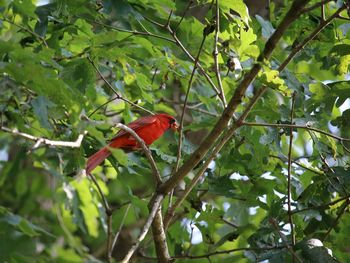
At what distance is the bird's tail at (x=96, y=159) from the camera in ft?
11.7

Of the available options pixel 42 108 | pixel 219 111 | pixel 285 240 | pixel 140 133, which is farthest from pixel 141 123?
pixel 42 108

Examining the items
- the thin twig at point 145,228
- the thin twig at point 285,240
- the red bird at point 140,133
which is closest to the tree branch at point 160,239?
the thin twig at point 145,228

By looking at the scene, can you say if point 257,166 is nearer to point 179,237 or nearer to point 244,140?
point 244,140

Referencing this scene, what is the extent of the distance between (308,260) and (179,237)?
137 centimetres

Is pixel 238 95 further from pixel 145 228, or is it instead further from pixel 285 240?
pixel 285 240

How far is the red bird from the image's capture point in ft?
11.7

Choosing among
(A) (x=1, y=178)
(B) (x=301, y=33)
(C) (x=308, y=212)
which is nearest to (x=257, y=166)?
(C) (x=308, y=212)

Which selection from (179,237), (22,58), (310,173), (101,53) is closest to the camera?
(22,58)

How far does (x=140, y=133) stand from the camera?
4.26 meters

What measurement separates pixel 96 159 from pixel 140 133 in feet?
2.37

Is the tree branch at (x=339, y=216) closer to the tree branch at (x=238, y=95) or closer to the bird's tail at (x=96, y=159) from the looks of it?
the tree branch at (x=238, y=95)

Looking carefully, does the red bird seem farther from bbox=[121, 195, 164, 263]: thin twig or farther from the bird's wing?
bbox=[121, 195, 164, 263]: thin twig

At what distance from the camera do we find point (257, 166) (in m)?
3.89

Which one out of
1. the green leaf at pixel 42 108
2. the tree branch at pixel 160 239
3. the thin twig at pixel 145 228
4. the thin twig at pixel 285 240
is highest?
the green leaf at pixel 42 108
